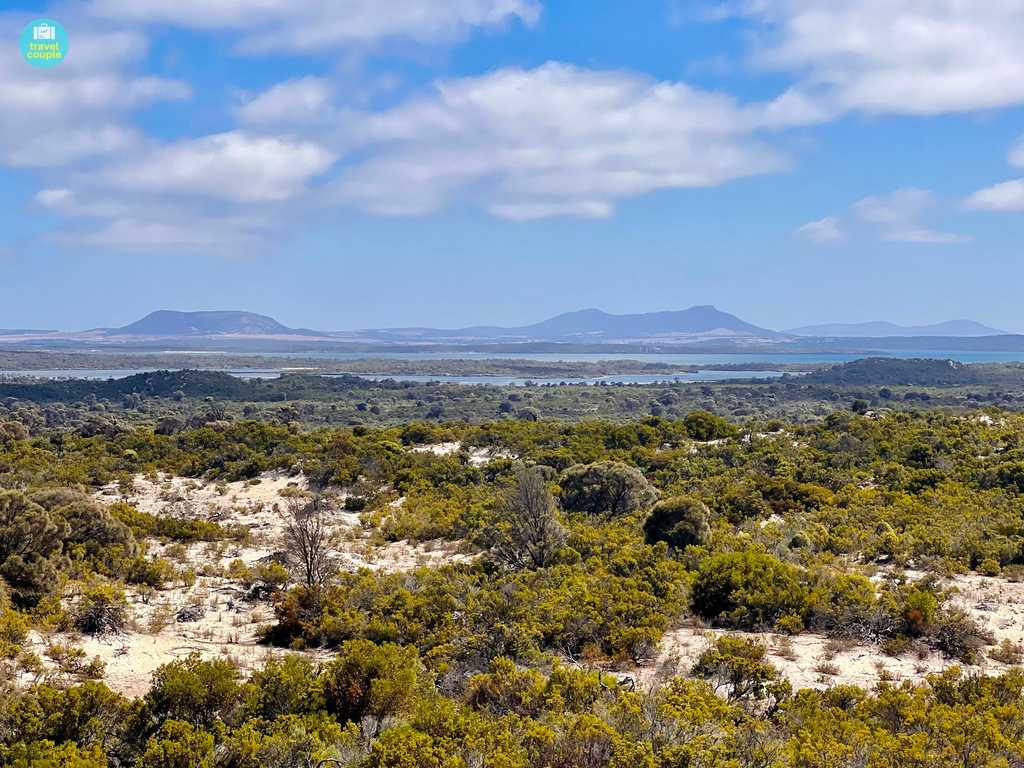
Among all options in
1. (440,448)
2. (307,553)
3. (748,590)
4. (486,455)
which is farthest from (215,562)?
(440,448)

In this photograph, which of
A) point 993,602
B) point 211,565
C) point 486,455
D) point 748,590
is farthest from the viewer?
point 486,455

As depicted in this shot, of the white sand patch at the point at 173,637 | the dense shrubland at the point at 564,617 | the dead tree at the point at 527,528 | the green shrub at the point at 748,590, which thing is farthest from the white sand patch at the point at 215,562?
the green shrub at the point at 748,590

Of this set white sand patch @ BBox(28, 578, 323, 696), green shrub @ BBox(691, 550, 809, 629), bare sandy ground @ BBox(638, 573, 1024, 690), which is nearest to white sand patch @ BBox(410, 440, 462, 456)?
white sand patch @ BBox(28, 578, 323, 696)

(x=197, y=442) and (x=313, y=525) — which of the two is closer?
(x=313, y=525)

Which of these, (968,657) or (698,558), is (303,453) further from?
(968,657)

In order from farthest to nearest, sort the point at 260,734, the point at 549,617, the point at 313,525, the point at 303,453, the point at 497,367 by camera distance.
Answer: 1. the point at 497,367
2. the point at 303,453
3. the point at 313,525
4. the point at 549,617
5. the point at 260,734

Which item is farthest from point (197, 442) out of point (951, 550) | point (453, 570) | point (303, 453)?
point (951, 550)

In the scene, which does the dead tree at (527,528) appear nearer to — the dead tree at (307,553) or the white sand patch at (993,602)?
the dead tree at (307,553)

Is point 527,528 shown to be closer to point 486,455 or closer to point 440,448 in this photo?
point 486,455
